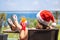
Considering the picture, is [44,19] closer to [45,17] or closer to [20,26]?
[45,17]

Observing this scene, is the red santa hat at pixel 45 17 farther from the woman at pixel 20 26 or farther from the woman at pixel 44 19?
the woman at pixel 20 26

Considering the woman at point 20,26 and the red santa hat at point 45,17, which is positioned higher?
the red santa hat at point 45,17

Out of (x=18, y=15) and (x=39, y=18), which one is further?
(x=18, y=15)

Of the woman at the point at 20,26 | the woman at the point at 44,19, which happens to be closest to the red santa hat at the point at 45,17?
the woman at the point at 44,19

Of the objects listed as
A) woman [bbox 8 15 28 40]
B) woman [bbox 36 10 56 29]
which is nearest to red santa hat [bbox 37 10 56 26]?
woman [bbox 36 10 56 29]

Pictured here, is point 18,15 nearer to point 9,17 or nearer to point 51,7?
Result: point 9,17

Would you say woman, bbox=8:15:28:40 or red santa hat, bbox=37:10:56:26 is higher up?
red santa hat, bbox=37:10:56:26

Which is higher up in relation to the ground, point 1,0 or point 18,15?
point 1,0

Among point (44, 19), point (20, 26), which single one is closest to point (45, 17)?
→ point (44, 19)

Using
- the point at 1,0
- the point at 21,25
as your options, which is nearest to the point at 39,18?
the point at 21,25

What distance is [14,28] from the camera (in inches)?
72.8

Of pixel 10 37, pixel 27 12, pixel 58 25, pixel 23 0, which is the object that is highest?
pixel 23 0

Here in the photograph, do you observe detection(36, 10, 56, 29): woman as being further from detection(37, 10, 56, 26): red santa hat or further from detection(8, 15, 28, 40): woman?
detection(8, 15, 28, 40): woman

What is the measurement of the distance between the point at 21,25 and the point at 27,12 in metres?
0.26
